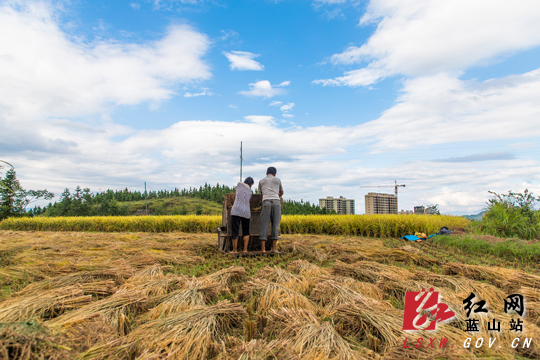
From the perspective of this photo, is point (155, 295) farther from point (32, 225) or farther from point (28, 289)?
point (32, 225)

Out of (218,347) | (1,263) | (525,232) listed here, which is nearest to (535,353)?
(218,347)

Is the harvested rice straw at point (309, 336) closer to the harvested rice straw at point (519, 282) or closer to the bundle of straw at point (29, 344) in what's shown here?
the bundle of straw at point (29, 344)

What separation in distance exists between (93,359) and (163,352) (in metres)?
0.36

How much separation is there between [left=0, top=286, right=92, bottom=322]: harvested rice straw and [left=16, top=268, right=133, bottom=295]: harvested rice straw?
48cm

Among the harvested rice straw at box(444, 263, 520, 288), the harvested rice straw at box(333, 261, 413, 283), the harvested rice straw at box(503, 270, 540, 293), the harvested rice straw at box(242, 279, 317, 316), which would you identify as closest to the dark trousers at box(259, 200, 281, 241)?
the harvested rice straw at box(333, 261, 413, 283)

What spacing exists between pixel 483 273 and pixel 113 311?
433 centimetres

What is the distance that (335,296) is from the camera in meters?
2.53

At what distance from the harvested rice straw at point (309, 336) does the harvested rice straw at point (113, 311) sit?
3.67 feet

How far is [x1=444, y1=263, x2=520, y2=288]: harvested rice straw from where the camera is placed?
3493mm

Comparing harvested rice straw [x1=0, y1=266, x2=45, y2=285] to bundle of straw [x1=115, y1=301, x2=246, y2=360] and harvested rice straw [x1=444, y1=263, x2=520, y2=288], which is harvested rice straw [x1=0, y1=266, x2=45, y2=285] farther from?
harvested rice straw [x1=444, y1=263, x2=520, y2=288]

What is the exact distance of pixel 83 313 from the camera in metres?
2.12

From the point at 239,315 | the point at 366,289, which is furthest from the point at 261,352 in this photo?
the point at 366,289

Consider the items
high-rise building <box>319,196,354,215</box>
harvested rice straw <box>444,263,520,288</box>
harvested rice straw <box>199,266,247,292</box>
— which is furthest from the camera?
high-rise building <box>319,196,354,215</box>

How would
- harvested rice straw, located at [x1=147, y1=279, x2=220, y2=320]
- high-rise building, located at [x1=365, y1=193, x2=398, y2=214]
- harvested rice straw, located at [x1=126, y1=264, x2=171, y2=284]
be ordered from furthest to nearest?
high-rise building, located at [x1=365, y1=193, x2=398, y2=214] < harvested rice straw, located at [x1=126, y1=264, x2=171, y2=284] < harvested rice straw, located at [x1=147, y1=279, x2=220, y2=320]
